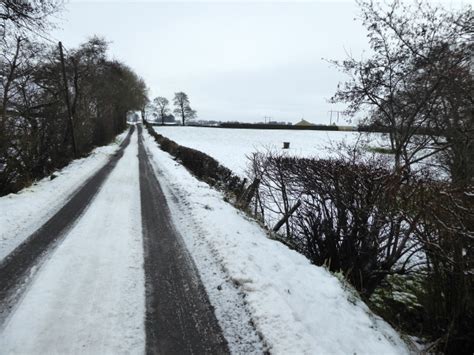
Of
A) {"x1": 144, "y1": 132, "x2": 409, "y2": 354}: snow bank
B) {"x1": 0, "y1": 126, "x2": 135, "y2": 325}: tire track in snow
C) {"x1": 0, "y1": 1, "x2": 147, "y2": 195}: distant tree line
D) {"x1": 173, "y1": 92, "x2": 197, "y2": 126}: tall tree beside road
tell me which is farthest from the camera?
{"x1": 173, "y1": 92, "x2": 197, "y2": 126}: tall tree beside road

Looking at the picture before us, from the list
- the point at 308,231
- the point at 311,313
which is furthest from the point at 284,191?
the point at 311,313

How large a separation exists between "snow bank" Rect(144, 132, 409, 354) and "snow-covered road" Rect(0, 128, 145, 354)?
954 millimetres

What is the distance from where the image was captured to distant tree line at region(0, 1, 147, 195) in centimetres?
1025

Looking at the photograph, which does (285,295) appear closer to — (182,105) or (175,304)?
(175,304)

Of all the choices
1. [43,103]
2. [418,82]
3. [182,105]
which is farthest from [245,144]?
[182,105]

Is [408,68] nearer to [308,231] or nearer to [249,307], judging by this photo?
[308,231]

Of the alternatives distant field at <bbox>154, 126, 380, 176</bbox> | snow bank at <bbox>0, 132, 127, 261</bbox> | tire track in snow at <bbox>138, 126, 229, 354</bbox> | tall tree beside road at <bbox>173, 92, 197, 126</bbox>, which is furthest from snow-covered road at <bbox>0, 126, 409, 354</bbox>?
tall tree beside road at <bbox>173, 92, 197, 126</bbox>

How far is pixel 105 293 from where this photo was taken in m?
3.78

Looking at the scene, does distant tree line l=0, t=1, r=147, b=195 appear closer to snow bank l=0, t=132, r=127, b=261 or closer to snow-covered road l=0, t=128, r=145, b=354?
snow bank l=0, t=132, r=127, b=261

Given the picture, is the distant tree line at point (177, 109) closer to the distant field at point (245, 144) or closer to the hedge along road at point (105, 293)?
the distant field at point (245, 144)

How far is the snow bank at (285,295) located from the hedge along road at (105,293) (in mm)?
383

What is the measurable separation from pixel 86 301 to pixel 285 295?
235 cm

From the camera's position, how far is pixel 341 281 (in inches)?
175

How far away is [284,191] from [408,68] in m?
4.74
